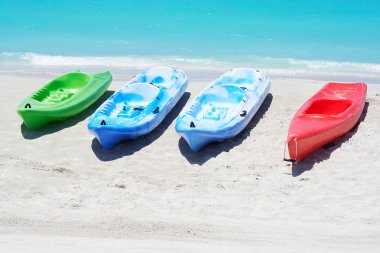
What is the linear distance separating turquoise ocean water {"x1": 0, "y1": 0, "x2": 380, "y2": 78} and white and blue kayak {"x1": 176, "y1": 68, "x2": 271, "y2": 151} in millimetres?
5035

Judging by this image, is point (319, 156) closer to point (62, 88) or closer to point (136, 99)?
point (136, 99)

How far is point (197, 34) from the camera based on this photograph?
2062 cm

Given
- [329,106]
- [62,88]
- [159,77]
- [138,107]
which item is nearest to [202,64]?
[159,77]

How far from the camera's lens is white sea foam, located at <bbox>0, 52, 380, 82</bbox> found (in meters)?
14.6

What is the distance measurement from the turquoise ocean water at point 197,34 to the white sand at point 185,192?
6.91 metres

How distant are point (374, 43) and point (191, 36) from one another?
21.4 ft

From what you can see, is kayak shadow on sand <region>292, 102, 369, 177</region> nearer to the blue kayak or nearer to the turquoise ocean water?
→ the blue kayak

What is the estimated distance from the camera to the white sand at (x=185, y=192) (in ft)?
16.7

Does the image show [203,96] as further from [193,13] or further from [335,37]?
[193,13]

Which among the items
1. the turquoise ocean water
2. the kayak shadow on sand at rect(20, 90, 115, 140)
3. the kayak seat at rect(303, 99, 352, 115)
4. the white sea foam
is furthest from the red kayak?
the turquoise ocean water

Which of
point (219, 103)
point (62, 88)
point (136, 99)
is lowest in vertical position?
point (62, 88)

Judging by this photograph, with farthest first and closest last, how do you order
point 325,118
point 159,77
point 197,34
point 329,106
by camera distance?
point 197,34 → point 159,77 → point 329,106 → point 325,118

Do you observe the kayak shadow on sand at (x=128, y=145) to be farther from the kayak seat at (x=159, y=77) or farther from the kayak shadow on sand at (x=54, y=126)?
the kayak seat at (x=159, y=77)

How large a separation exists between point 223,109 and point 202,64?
7009 mm
